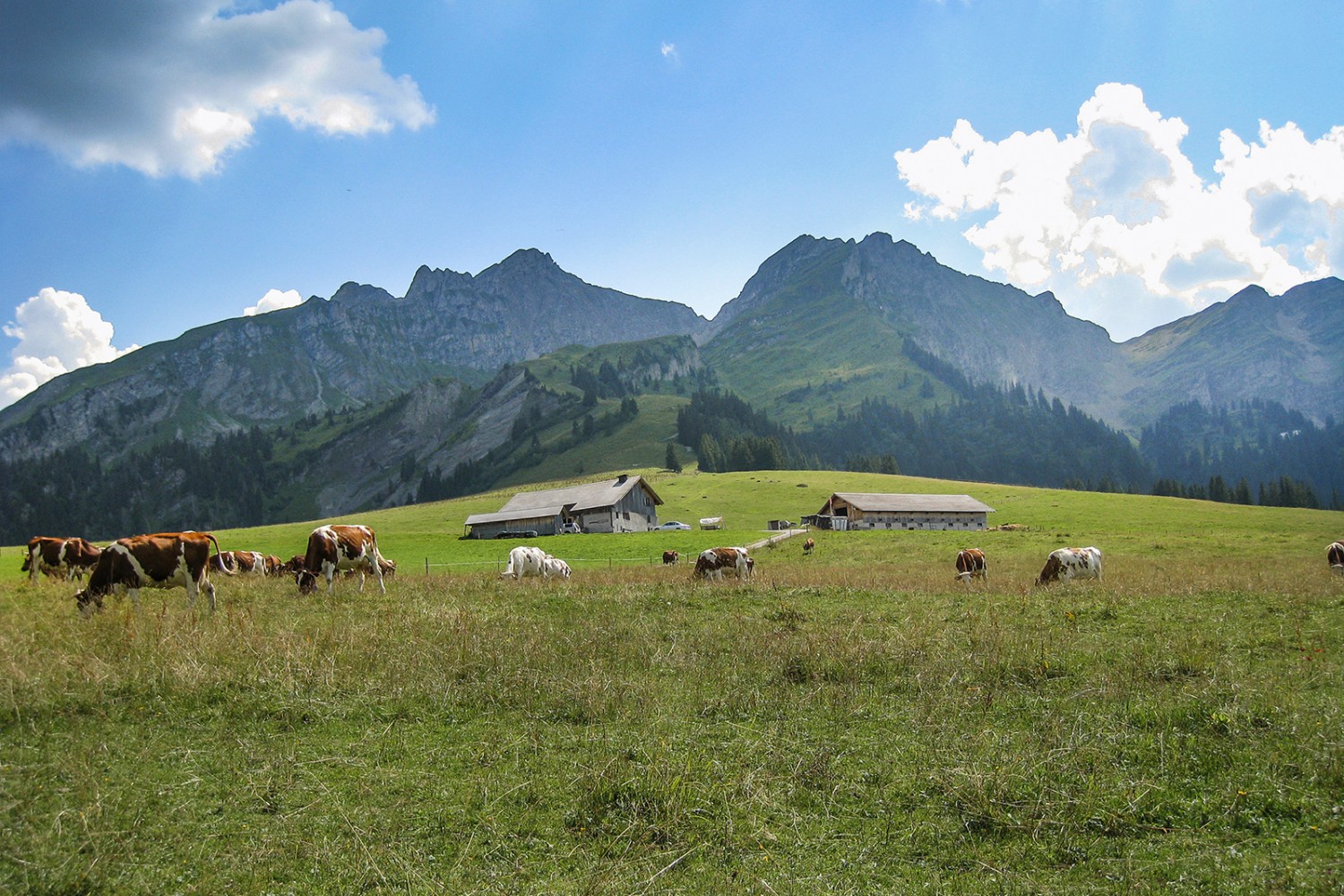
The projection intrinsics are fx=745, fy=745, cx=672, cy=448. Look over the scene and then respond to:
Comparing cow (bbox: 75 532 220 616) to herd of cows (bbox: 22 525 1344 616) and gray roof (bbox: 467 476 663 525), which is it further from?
gray roof (bbox: 467 476 663 525)

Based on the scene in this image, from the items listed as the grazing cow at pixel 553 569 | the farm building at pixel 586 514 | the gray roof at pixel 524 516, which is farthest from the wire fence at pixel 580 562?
the gray roof at pixel 524 516

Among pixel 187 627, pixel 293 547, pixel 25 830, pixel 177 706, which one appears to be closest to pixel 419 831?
pixel 25 830

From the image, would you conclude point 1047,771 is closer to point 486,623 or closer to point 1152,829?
point 1152,829

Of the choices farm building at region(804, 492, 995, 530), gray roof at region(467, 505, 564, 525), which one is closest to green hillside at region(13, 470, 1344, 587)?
farm building at region(804, 492, 995, 530)

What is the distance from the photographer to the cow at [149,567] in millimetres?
18297

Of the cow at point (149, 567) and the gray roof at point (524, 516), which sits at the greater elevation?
the cow at point (149, 567)

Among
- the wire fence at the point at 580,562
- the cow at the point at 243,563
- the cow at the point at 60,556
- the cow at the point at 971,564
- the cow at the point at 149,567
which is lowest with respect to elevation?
the wire fence at the point at 580,562

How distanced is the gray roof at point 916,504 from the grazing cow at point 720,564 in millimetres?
61255

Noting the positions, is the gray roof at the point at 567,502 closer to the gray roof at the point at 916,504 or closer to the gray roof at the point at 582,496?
the gray roof at the point at 582,496

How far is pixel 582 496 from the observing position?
100125 millimetres

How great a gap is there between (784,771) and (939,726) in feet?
8.79

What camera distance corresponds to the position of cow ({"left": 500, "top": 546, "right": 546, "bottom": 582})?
1296 inches

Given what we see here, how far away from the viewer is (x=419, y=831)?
25.1ft

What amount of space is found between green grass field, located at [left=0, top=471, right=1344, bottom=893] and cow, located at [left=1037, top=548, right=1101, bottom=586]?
1151 cm
